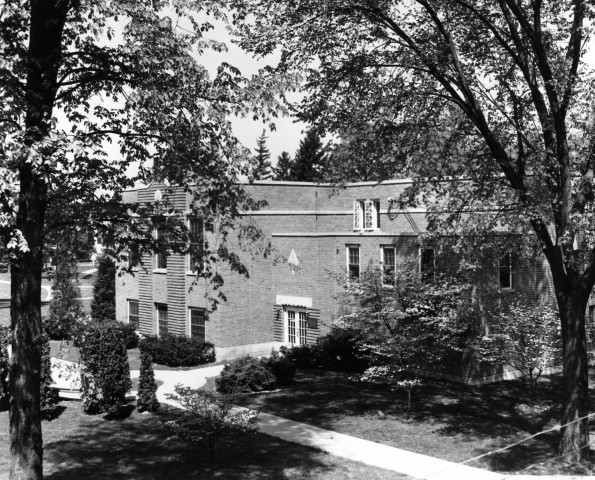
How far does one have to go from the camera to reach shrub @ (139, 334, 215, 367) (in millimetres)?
26000

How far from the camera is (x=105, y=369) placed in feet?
58.2

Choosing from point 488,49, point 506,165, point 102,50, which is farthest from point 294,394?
point 102,50

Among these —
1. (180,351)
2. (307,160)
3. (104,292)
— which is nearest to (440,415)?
(180,351)

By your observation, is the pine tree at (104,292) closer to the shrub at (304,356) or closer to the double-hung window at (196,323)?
the double-hung window at (196,323)

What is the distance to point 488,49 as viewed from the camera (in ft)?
54.8

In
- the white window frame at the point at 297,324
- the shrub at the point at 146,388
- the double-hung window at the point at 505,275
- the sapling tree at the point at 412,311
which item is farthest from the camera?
the white window frame at the point at 297,324

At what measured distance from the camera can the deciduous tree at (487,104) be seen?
13.9m

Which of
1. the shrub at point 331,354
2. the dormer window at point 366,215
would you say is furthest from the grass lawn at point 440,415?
the dormer window at point 366,215

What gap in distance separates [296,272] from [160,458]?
599 inches

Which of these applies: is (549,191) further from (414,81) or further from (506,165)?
(414,81)

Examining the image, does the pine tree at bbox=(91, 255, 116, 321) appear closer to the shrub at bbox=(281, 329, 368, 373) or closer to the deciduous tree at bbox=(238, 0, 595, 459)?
the shrub at bbox=(281, 329, 368, 373)

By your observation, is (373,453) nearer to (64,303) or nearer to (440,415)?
(440,415)

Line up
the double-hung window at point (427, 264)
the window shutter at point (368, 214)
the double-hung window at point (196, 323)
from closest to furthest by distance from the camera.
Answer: the double-hung window at point (427, 264)
the window shutter at point (368, 214)
the double-hung window at point (196, 323)

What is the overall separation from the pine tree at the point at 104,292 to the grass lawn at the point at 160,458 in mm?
19302
